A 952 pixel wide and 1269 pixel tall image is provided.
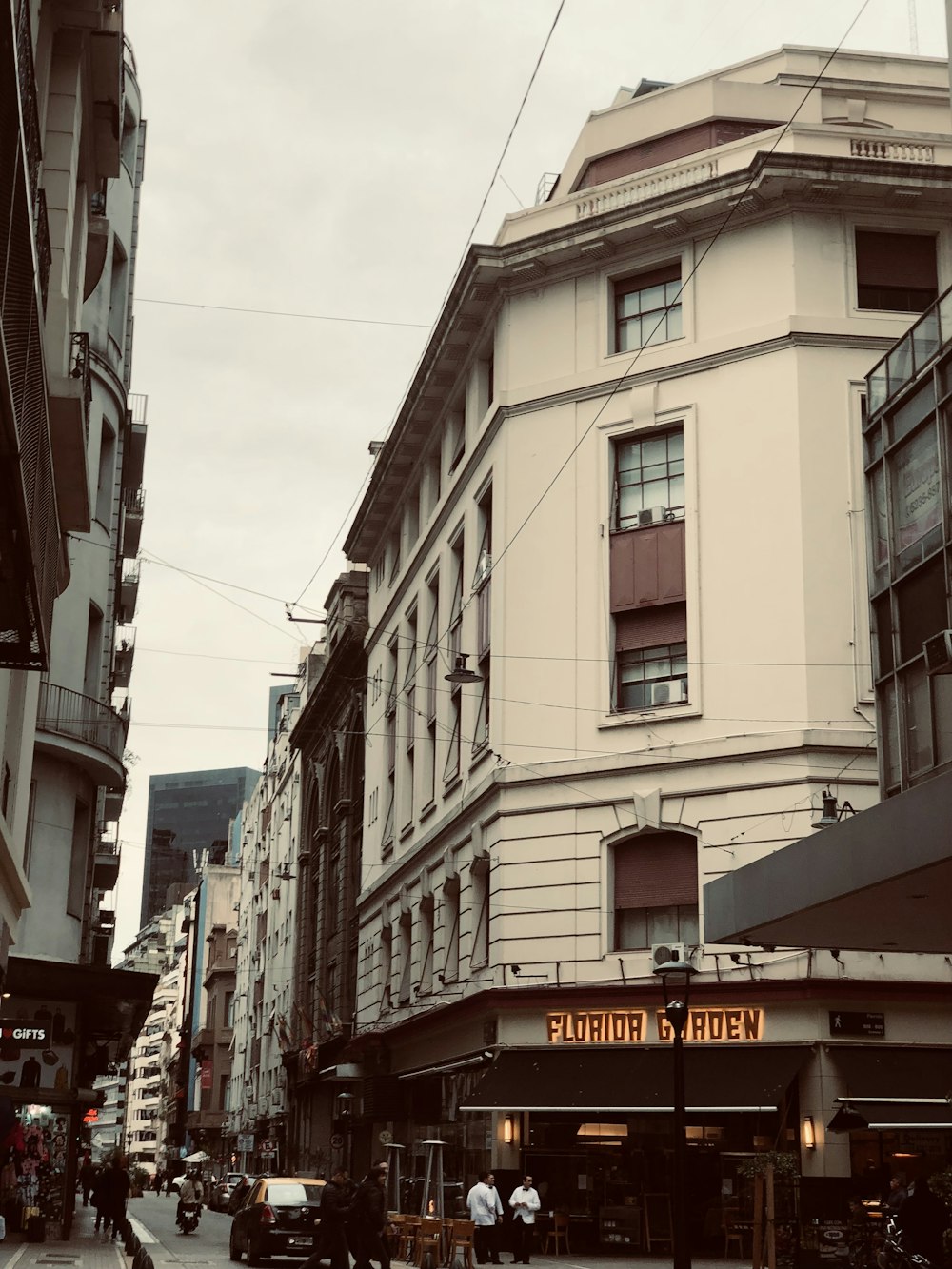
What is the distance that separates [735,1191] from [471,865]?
9.37 meters

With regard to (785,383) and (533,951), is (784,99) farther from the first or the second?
(533,951)

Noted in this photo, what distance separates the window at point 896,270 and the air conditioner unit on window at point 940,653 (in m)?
15.2

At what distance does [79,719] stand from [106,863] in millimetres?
24265

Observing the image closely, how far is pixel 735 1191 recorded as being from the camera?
27.7 m

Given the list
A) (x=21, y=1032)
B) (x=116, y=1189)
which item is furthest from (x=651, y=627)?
(x=21, y=1032)

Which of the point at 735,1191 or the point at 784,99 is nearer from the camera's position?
the point at 735,1191

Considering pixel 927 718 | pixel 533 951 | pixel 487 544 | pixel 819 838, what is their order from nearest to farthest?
pixel 819 838, pixel 927 718, pixel 533 951, pixel 487 544

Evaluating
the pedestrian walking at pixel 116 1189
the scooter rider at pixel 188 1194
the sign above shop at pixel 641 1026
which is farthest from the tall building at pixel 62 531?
the sign above shop at pixel 641 1026

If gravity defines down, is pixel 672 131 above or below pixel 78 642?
above

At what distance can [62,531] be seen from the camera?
2006 cm

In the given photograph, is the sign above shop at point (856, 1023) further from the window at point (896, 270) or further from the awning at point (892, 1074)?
the window at point (896, 270)

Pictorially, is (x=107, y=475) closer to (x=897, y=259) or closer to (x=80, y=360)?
(x=80, y=360)

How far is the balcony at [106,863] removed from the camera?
5638 centimetres

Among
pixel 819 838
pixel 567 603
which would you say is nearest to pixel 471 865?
pixel 567 603
